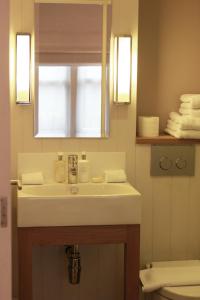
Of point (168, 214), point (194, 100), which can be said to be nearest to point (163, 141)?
point (194, 100)

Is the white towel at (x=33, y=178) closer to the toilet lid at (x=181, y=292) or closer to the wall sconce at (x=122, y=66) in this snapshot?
the wall sconce at (x=122, y=66)

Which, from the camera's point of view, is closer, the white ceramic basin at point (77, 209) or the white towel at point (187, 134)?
the white ceramic basin at point (77, 209)

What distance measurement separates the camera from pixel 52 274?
9.11 ft

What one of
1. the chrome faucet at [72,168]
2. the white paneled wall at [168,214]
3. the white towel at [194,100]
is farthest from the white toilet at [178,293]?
the white towel at [194,100]

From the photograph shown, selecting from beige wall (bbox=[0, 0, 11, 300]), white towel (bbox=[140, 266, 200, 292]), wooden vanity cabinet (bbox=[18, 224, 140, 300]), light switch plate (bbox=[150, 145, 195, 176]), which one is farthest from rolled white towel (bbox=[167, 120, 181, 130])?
beige wall (bbox=[0, 0, 11, 300])

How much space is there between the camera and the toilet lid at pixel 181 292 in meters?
2.34

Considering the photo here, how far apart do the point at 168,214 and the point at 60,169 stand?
0.73 m

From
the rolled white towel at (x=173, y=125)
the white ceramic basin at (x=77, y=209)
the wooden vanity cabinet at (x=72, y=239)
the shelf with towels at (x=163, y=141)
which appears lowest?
the wooden vanity cabinet at (x=72, y=239)

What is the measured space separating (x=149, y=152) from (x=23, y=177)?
74 cm

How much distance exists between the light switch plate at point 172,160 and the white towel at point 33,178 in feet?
2.15

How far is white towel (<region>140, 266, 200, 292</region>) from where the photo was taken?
2445 mm

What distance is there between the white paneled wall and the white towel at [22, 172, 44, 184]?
57 centimetres

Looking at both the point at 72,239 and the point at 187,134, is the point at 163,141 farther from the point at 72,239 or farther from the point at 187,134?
the point at 72,239

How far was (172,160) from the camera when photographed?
279cm
